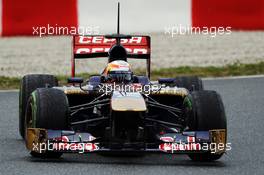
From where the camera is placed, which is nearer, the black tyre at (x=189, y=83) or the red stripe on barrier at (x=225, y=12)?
the black tyre at (x=189, y=83)

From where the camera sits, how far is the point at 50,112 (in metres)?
10.7

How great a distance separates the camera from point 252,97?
16.2m

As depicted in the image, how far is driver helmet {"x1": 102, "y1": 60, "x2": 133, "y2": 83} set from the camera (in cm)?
1198

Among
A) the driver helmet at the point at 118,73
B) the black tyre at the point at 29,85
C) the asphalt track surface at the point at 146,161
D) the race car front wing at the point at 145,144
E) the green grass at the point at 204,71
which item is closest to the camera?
the asphalt track surface at the point at 146,161

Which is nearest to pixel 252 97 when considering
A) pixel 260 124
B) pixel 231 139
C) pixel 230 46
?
pixel 260 124

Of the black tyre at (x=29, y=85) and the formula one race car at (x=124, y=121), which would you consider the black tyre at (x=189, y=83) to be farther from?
the black tyre at (x=29, y=85)

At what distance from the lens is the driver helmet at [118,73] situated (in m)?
12.0

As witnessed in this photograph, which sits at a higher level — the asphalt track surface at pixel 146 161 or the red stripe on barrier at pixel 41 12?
the red stripe on barrier at pixel 41 12

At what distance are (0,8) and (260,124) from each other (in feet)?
24.4

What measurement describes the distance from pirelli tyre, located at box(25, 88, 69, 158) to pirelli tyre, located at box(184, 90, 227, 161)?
1.12 meters

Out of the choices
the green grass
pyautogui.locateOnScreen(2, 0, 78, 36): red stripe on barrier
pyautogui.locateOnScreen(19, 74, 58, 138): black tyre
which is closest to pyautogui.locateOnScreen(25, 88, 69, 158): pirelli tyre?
pyautogui.locateOnScreen(19, 74, 58, 138): black tyre

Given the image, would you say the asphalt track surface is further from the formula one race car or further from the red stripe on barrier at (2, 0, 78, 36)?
the red stripe on barrier at (2, 0, 78, 36)

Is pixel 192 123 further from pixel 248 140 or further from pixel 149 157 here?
pixel 248 140

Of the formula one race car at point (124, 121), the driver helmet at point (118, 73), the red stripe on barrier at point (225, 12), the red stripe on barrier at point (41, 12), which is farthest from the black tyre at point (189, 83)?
the red stripe on barrier at point (225, 12)
